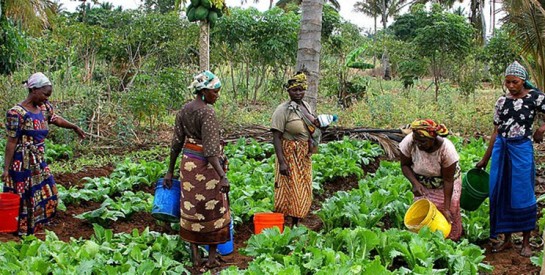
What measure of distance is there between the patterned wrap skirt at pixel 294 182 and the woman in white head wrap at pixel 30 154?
91.0 inches

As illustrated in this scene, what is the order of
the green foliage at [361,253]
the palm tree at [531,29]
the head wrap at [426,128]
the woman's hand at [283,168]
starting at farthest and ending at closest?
the palm tree at [531,29] < the woman's hand at [283,168] < the head wrap at [426,128] < the green foliage at [361,253]

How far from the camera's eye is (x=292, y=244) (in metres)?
4.74

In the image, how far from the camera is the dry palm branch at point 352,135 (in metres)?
9.61

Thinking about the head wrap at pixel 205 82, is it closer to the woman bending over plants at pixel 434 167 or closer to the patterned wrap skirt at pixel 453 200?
the woman bending over plants at pixel 434 167

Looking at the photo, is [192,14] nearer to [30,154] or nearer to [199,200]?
[30,154]

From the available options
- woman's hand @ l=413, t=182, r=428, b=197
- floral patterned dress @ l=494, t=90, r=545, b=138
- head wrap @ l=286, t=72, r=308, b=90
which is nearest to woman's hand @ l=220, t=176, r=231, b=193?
head wrap @ l=286, t=72, r=308, b=90

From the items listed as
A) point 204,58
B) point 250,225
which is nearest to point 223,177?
point 250,225

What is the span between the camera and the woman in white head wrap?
546 centimetres

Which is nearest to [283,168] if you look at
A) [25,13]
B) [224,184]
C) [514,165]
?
[224,184]

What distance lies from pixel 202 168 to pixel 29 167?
204 centimetres

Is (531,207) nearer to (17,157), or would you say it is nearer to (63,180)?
(17,157)

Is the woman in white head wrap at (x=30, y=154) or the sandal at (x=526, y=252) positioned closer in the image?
the sandal at (x=526, y=252)

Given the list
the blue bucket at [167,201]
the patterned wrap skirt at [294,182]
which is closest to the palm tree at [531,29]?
the patterned wrap skirt at [294,182]

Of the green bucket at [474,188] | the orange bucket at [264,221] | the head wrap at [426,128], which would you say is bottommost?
the orange bucket at [264,221]
